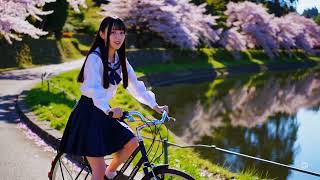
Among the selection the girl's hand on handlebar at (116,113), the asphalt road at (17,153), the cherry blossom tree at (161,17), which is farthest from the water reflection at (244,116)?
the girl's hand on handlebar at (116,113)

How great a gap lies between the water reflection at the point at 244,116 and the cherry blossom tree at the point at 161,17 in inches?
196

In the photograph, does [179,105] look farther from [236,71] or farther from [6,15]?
[236,71]

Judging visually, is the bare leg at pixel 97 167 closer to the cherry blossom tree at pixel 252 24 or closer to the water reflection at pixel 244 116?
the water reflection at pixel 244 116

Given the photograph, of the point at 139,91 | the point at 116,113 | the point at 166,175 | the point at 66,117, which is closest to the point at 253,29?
the point at 66,117

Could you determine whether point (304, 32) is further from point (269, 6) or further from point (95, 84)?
point (95, 84)

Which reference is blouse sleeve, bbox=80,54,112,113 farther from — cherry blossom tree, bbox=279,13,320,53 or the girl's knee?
cherry blossom tree, bbox=279,13,320,53

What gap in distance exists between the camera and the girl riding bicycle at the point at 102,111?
13.3ft

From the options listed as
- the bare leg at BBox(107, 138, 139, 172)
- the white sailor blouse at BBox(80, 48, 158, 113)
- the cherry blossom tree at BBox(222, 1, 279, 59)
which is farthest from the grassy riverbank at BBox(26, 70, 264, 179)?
the cherry blossom tree at BBox(222, 1, 279, 59)

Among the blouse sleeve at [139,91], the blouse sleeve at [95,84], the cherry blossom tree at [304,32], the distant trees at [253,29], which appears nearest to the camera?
the blouse sleeve at [95,84]

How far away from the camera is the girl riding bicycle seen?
4.05 meters

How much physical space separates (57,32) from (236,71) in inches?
700

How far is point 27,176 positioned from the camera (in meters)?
6.36

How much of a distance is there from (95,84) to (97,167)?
747 millimetres

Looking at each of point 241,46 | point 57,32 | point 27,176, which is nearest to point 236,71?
point 241,46
